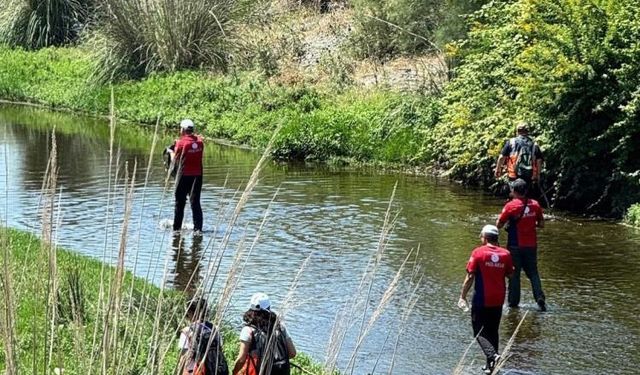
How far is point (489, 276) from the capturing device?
10320 millimetres

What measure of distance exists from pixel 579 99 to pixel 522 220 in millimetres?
6395

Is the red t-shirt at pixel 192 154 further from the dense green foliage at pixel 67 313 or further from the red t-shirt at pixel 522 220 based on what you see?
the red t-shirt at pixel 522 220

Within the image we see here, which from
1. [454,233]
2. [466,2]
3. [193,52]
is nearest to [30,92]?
[193,52]

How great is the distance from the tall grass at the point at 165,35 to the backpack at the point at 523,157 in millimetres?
17809

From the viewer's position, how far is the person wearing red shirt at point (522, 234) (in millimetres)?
12391

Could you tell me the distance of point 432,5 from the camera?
27.6m

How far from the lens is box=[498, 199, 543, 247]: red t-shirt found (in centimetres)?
1239

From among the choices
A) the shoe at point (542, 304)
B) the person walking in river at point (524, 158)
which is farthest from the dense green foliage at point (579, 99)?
the shoe at point (542, 304)

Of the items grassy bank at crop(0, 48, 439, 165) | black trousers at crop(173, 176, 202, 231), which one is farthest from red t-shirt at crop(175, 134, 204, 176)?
grassy bank at crop(0, 48, 439, 165)

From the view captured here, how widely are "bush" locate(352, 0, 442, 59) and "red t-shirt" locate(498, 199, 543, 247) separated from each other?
1515 cm

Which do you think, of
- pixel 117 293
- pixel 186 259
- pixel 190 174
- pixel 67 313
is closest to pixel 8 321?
pixel 117 293

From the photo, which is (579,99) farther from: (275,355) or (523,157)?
(275,355)

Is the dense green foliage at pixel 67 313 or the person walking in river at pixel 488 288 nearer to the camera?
the dense green foliage at pixel 67 313

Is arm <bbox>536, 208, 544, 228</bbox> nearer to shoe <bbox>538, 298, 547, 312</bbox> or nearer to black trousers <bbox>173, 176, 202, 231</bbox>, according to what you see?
shoe <bbox>538, 298, 547, 312</bbox>
